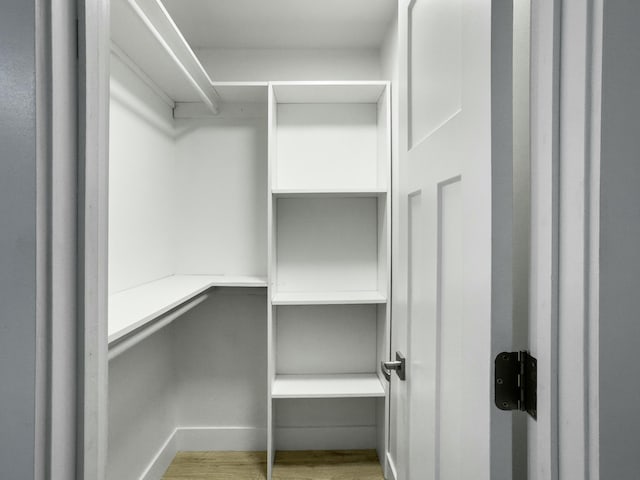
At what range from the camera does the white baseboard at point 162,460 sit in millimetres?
1821

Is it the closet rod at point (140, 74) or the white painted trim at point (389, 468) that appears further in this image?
A: the white painted trim at point (389, 468)

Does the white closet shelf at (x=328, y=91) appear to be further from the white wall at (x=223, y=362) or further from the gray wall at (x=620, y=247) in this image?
the gray wall at (x=620, y=247)

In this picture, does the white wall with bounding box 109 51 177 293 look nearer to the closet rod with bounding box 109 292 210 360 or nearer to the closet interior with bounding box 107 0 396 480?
the closet interior with bounding box 107 0 396 480

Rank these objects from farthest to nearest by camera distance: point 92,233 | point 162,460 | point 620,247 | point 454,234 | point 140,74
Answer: point 162,460, point 140,74, point 454,234, point 92,233, point 620,247

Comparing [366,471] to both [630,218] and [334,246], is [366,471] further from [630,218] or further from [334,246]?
[630,218]

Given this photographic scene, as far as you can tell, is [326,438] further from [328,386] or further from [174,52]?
[174,52]

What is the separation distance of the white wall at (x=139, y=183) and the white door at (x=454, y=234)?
1023mm

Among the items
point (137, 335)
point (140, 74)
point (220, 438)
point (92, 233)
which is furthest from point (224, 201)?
Result: point (92, 233)

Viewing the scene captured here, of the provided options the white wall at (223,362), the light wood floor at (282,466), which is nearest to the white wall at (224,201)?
the white wall at (223,362)

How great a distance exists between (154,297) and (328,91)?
4.02ft

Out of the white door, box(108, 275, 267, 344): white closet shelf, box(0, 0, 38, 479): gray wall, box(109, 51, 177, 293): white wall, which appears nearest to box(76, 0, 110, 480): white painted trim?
box(0, 0, 38, 479): gray wall

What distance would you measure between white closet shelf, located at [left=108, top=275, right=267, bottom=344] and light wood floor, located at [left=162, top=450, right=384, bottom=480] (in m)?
0.91

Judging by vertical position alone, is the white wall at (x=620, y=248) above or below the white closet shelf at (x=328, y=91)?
below

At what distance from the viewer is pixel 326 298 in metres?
1.98
